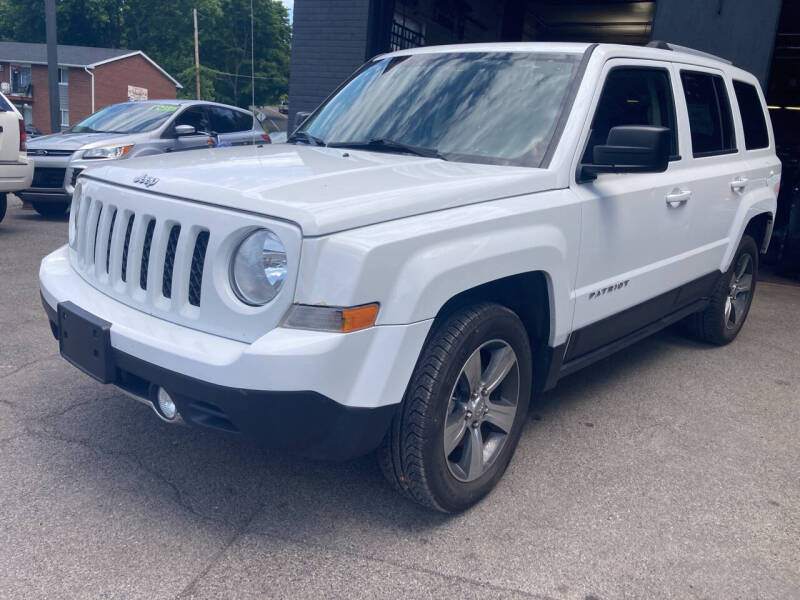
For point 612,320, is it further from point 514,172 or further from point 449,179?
point 449,179

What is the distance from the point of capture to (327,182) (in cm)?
269

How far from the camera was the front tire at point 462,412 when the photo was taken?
8.54ft

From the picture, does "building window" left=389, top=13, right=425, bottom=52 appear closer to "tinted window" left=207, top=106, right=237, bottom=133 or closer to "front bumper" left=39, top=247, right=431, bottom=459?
"tinted window" left=207, top=106, right=237, bottom=133

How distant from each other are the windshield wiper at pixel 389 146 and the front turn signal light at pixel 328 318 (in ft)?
4.07

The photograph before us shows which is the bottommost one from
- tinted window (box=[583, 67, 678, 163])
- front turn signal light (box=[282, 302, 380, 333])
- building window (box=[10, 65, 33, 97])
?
building window (box=[10, 65, 33, 97])

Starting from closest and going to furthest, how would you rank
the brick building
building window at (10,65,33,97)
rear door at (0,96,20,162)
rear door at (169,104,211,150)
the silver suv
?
1. rear door at (0,96,20,162)
2. the silver suv
3. rear door at (169,104,211,150)
4. the brick building
5. building window at (10,65,33,97)

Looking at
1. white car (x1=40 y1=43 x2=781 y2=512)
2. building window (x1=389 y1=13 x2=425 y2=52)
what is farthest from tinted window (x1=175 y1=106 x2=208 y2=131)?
white car (x1=40 y1=43 x2=781 y2=512)

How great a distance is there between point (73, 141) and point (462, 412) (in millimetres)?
8136

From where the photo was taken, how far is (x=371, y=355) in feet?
7.82

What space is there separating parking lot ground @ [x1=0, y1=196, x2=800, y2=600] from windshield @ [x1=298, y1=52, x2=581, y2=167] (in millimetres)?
1427

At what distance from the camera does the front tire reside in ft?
8.54

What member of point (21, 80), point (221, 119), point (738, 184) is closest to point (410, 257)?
point (738, 184)

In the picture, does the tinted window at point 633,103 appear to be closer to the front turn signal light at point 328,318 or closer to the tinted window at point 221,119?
the front turn signal light at point 328,318

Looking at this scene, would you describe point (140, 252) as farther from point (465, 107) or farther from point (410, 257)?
point (465, 107)
